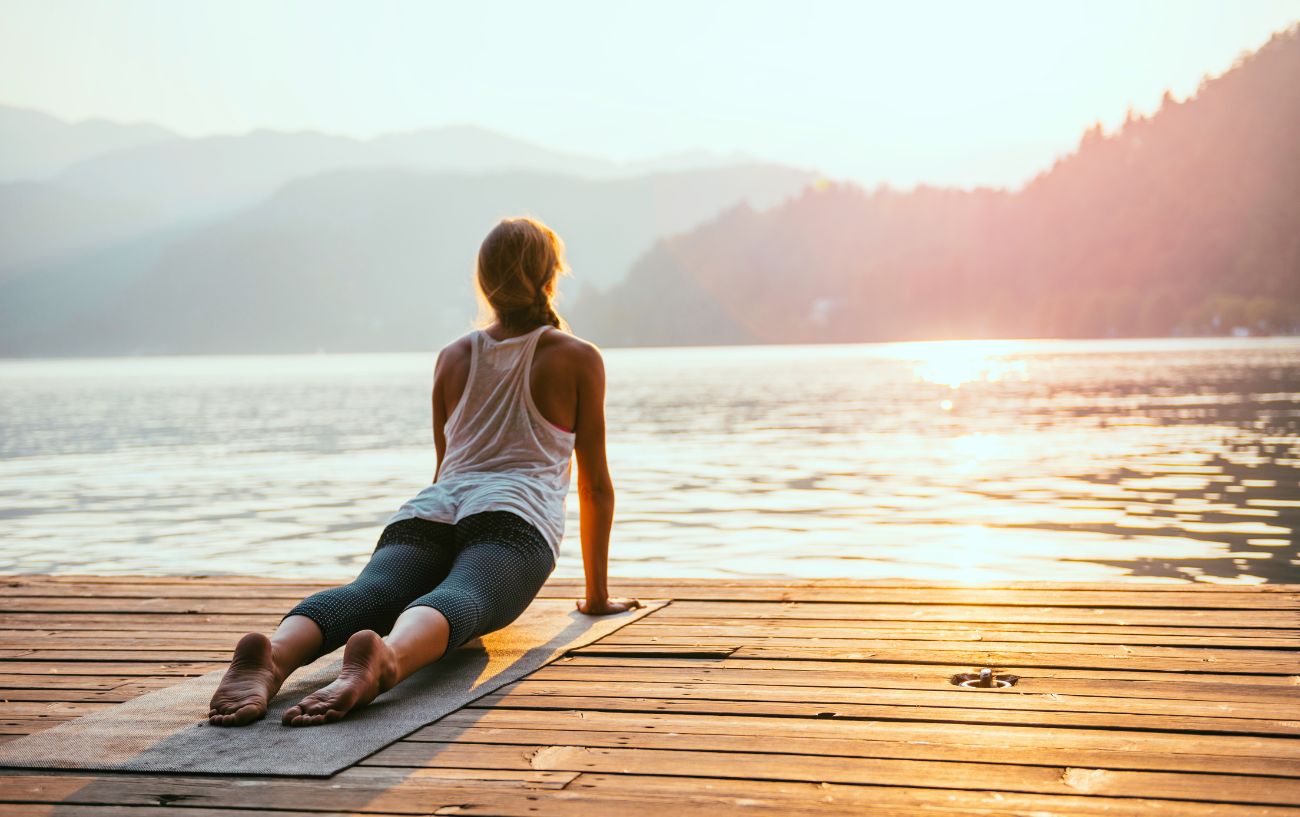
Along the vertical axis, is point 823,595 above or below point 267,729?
below

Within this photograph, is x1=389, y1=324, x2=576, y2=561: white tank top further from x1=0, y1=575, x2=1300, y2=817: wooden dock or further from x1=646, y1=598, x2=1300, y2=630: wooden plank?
x1=646, y1=598, x2=1300, y2=630: wooden plank

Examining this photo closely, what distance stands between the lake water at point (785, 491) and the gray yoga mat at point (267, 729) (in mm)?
4869

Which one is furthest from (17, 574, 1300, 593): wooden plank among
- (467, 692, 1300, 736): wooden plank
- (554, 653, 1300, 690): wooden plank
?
(467, 692, 1300, 736): wooden plank

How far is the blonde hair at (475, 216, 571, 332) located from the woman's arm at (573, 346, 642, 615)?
0.22 metres

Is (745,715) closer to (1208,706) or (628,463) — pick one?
(1208,706)

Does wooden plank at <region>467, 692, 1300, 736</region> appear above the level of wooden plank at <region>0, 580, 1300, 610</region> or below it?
above

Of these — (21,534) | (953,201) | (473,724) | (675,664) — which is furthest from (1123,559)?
(953,201)

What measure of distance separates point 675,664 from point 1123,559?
334 inches

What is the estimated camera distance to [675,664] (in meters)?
4.07

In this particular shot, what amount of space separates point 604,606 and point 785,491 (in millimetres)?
13258

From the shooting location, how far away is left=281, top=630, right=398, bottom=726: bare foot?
329 centimetres

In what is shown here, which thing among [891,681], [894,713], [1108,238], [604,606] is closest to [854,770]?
[894,713]

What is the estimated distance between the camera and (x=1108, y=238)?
178m

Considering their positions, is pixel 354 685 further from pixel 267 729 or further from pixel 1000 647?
pixel 1000 647
